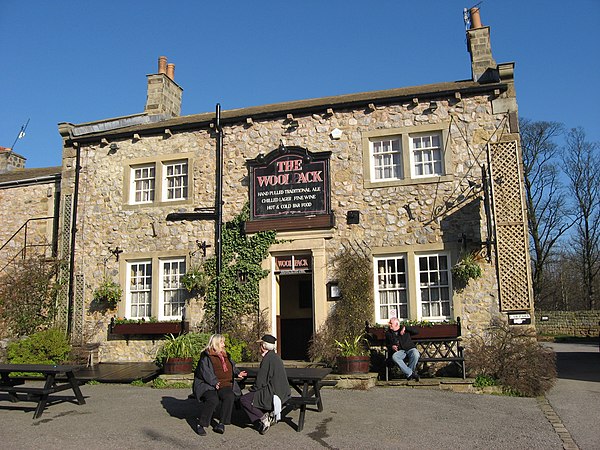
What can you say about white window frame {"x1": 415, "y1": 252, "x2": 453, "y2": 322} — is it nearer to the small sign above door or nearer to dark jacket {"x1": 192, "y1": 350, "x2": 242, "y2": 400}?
the small sign above door

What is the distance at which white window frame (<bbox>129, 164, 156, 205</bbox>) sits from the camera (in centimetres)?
A: 1505

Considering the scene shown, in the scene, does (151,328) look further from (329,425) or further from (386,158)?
(329,425)

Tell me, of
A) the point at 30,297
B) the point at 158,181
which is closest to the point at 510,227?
the point at 158,181

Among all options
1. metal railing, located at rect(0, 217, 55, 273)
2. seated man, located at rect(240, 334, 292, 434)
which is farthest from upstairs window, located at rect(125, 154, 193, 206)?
seated man, located at rect(240, 334, 292, 434)

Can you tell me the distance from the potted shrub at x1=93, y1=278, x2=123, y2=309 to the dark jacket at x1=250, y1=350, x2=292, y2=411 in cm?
792

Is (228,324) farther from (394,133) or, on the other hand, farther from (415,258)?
(394,133)

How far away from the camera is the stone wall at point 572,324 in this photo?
30.1 metres

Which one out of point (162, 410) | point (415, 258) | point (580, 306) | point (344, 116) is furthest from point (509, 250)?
point (580, 306)

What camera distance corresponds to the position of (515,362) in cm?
1041

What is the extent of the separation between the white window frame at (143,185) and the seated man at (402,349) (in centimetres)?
767

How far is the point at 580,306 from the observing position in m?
46.4

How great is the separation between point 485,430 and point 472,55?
9.83m

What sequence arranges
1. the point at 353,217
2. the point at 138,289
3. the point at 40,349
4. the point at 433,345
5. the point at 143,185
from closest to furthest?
1. the point at 433,345
2. the point at 353,217
3. the point at 40,349
4. the point at 138,289
5. the point at 143,185

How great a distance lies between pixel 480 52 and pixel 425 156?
3244mm
